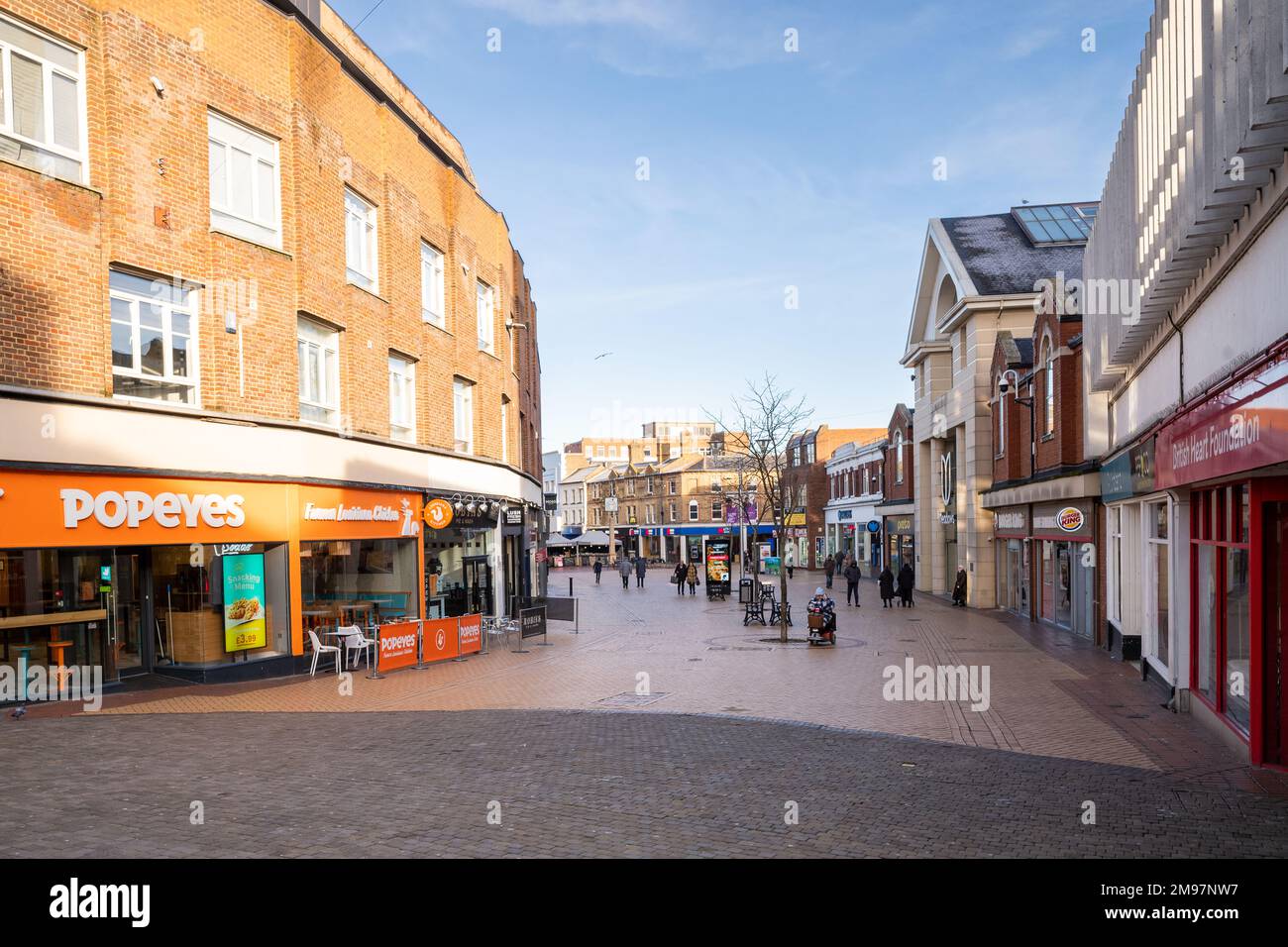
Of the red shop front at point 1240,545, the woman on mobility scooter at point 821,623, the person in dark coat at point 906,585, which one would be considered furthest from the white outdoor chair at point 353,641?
the person in dark coat at point 906,585

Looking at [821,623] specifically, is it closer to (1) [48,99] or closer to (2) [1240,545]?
(2) [1240,545]

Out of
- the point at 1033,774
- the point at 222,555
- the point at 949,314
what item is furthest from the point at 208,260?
the point at 949,314

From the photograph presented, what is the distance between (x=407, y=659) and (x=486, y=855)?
1170cm

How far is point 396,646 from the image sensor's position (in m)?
17.6

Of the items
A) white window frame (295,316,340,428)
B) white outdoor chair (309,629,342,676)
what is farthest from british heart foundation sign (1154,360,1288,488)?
white window frame (295,316,340,428)

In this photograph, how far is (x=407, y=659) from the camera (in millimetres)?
17969

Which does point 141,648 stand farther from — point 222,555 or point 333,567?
point 333,567

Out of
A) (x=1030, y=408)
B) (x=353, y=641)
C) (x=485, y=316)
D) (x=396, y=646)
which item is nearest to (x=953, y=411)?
(x=1030, y=408)

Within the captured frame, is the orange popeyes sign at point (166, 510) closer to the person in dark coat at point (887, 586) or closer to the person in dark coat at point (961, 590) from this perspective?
the person in dark coat at point (887, 586)

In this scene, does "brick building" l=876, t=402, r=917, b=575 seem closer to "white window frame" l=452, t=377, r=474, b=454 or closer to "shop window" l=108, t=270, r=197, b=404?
"white window frame" l=452, t=377, r=474, b=454

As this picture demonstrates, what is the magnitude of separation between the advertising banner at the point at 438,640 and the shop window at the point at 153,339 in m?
5.94

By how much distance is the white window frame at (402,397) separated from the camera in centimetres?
2122

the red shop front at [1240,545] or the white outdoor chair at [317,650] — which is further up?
the red shop front at [1240,545]

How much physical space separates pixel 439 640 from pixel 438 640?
3 centimetres
